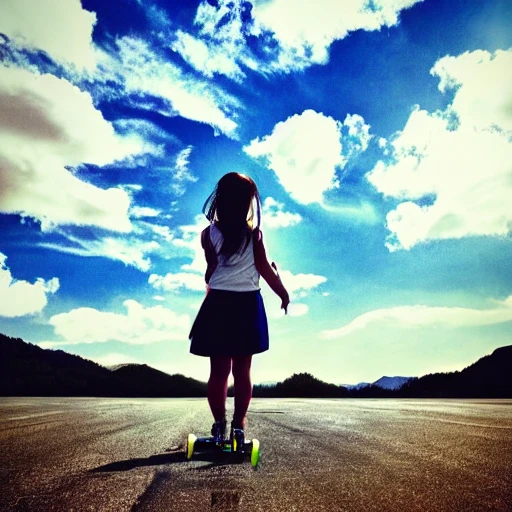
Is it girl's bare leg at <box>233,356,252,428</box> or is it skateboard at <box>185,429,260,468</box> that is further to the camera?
girl's bare leg at <box>233,356,252,428</box>

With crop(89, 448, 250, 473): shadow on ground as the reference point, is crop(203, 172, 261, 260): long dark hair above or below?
above

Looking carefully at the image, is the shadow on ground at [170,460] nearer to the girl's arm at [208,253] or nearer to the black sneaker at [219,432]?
the black sneaker at [219,432]

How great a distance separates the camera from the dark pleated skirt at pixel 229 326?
3338mm

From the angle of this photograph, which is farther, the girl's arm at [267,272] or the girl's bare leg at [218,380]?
the girl's arm at [267,272]

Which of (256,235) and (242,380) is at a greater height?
(256,235)

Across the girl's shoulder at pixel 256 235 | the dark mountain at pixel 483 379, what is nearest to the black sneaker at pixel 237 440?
the girl's shoulder at pixel 256 235

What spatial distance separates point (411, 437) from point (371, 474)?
1.93 meters

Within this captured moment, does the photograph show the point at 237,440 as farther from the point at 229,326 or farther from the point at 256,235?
the point at 256,235

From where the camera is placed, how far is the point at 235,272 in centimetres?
355

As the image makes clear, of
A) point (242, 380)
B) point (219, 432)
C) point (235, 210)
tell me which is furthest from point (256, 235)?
point (219, 432)

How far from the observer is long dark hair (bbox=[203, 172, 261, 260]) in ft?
11.8

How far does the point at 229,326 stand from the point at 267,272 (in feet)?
2.10

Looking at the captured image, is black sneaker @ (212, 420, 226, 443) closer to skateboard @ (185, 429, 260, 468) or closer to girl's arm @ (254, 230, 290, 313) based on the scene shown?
skateboard @ (185, 429, 260, 468)

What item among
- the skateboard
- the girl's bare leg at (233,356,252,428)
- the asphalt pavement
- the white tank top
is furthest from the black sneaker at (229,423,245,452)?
→ the white tank top
